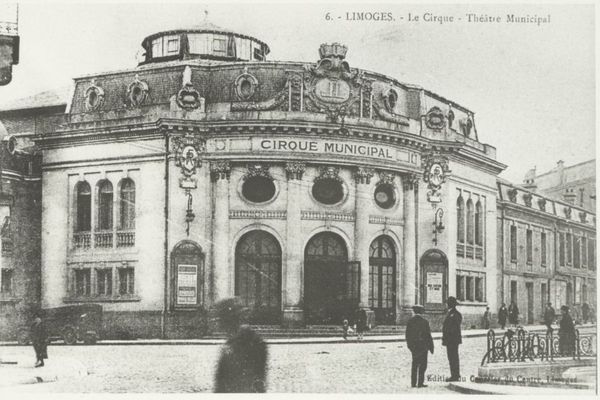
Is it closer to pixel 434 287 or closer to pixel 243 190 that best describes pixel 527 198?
pixel 434 287

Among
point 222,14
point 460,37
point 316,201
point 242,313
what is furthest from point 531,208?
point 222,14

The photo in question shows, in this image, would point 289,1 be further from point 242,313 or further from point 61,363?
point 242,313

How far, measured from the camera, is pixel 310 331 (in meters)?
29.2

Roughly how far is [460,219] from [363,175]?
475cm

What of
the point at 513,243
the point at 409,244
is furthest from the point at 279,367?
the point at 513,243

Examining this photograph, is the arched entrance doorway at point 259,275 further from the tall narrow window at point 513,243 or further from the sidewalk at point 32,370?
the tall narrow window at point 513,243

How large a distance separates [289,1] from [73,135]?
33.5ft

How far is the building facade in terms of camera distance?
93.4ft

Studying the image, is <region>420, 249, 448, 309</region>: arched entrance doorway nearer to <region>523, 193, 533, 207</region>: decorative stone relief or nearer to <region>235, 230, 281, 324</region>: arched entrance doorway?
<region>235, 230, 281, 324</region>: arched entrance doorway

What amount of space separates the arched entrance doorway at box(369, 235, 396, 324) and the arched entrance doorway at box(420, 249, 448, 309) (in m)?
1.08

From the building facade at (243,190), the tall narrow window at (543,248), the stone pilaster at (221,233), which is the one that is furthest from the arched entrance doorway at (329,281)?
the tall narrow window at (543,248)

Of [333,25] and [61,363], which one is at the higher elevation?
[333,25]

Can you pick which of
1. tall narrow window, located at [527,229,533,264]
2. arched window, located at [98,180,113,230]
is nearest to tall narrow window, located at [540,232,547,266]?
tall narrow window, located at [527,229,533,264]

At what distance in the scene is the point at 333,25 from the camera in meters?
21.7
